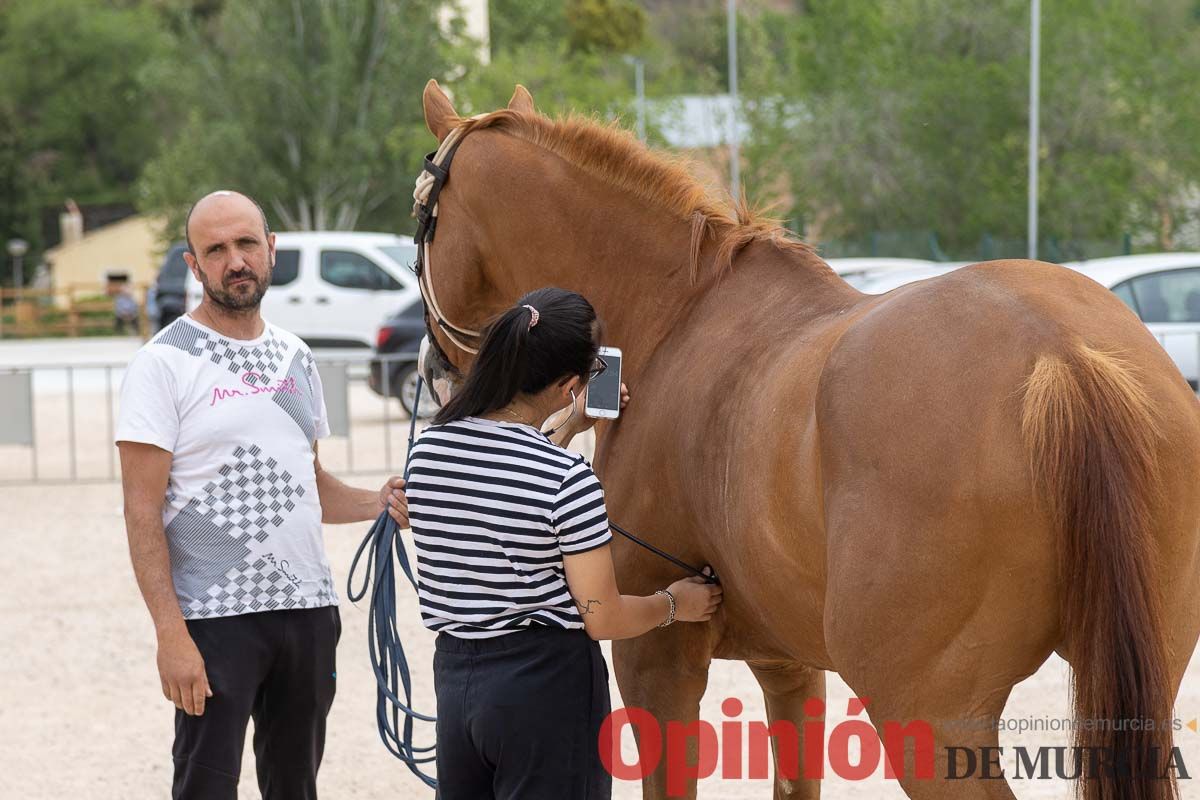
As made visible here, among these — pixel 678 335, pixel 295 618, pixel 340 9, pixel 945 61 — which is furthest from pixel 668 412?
pixel 340 9

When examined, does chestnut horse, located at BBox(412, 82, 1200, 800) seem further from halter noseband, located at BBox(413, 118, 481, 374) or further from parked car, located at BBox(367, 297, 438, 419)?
parked car, located at BBox(367, 297, 438, 419)

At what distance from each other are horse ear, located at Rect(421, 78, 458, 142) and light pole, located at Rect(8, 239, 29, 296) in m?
48.1

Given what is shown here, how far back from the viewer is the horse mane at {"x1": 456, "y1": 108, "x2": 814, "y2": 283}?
11.3 ft

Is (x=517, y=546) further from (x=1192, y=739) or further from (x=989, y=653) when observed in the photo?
(x=1192, y=739)

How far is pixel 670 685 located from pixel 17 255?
179ft

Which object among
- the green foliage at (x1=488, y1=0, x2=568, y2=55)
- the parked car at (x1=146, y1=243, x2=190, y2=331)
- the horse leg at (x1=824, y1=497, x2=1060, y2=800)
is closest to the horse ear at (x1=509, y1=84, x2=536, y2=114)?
the horse leg at (x1=824, y1=497, x2=1060, y2=800)

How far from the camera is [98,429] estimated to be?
610 inches

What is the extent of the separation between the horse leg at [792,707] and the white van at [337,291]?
1440 cm

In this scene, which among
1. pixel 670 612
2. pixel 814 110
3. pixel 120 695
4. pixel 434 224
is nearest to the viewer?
pixel 670 612

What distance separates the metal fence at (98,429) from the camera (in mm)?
11320

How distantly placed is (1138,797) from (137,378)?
2.39m

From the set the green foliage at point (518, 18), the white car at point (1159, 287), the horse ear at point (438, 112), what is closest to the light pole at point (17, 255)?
the green foliage at point (518, 18)

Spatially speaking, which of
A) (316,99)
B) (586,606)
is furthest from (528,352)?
(316,99)

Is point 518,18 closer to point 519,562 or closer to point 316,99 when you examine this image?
point 316,99
